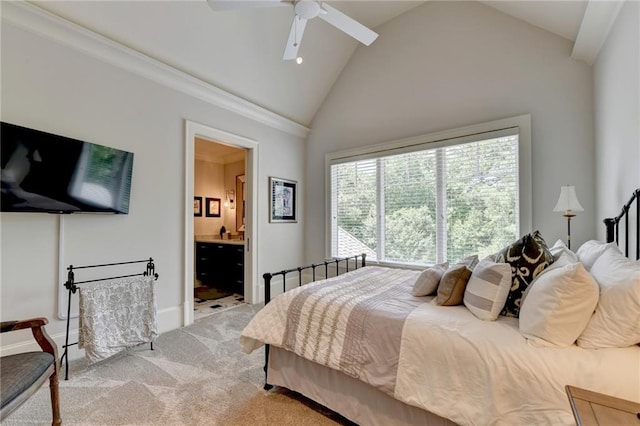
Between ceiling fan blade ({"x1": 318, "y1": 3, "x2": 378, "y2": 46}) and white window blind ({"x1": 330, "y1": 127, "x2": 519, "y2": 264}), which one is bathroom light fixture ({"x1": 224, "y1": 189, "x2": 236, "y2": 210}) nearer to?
white window blind ({"x1": 330, "y1": 127, "x2": 519, "y2": 264})

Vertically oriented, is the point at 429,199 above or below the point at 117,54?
below

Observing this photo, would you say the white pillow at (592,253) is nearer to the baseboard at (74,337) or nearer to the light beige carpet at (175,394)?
the light beige carpet at (175,394)

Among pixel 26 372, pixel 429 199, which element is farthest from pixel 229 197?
pixel 26 372

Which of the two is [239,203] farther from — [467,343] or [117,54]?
[467,343]

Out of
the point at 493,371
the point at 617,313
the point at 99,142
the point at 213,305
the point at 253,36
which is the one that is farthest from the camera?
the point at 213,305

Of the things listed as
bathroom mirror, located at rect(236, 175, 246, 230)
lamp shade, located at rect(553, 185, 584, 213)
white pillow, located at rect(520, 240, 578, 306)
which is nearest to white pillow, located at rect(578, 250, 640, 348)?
white pillow, located at rect(520, 240, 578, 306)

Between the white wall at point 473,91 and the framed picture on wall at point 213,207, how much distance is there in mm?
2599

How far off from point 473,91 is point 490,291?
283cm

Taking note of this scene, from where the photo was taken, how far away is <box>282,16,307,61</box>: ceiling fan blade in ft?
8.01

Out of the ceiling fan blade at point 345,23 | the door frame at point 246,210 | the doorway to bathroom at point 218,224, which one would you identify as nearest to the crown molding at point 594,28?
the ceiling fan blade at point 345,23

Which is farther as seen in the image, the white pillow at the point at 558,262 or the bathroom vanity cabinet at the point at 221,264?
the bathroom vanity cabinet at the point at 221,264

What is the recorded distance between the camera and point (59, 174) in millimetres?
2332

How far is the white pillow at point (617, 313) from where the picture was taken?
1103 millimetres

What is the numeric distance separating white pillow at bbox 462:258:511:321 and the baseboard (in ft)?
9.83
